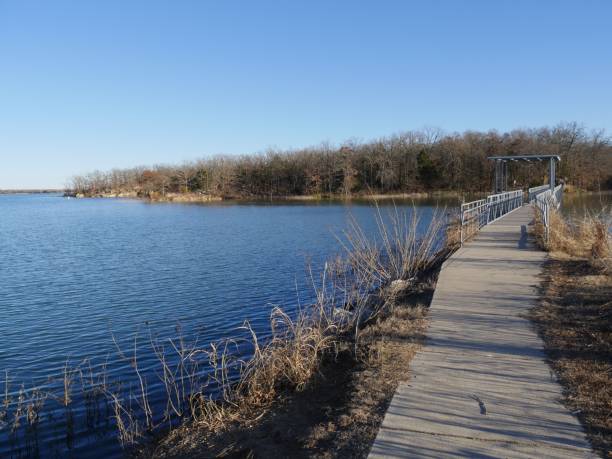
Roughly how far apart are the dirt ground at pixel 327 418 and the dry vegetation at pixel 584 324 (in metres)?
1.78

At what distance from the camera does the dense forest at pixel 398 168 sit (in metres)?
67.6

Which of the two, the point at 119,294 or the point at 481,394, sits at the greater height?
the point at 481,394

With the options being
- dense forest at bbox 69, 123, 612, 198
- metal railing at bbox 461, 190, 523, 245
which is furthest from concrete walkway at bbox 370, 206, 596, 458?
dense forest at bbox 69, 123, 612, 198

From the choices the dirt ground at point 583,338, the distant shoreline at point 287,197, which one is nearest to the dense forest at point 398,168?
the distant shoreline at point 287,197

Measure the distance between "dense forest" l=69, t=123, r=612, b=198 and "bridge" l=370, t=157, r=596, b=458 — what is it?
54538 mm

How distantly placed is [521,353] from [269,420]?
3.27 metres

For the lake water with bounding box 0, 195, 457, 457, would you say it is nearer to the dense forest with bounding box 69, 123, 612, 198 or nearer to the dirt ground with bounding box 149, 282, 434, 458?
the dirt ground with bounding box 149, 282, 434, 458

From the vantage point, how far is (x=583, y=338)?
6.68 metres

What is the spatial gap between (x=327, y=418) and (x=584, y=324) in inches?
174

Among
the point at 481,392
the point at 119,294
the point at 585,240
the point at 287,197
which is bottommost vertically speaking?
the point at 287,197

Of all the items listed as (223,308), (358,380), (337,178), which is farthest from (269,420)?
(337,178)

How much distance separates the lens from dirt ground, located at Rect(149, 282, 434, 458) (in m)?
4.60

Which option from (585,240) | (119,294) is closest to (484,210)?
(585,240)

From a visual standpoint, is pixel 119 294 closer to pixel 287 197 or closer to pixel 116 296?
pixel 116 296
